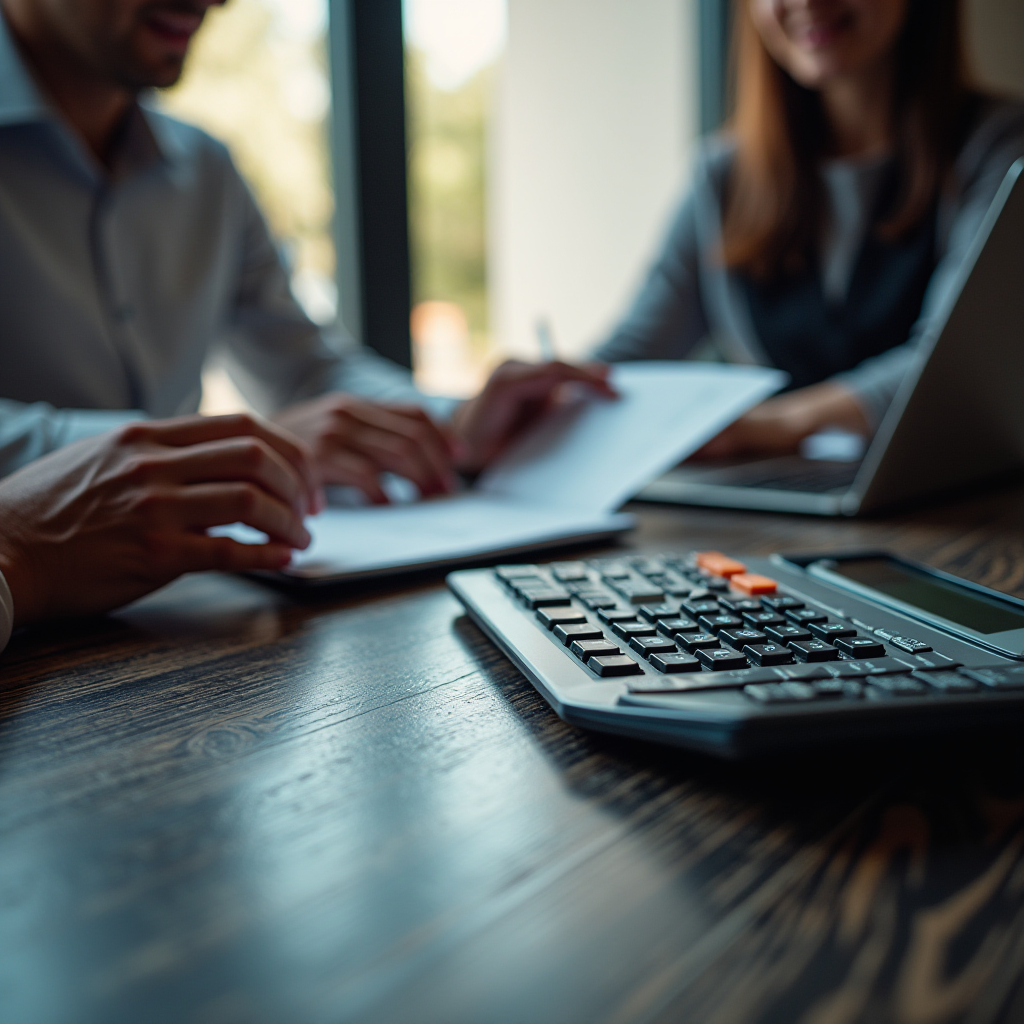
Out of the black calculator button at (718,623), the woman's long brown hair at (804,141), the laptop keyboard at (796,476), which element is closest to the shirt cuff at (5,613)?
the black calculator button at (718,623)

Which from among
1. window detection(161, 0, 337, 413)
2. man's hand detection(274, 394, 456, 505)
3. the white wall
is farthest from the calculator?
the white wall

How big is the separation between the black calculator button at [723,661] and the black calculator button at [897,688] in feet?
0.16

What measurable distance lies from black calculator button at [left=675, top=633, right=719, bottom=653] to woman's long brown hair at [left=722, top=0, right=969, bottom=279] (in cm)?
128

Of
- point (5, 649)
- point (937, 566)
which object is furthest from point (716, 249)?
point (5, 649)

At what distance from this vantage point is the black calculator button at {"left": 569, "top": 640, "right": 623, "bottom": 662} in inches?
14.1

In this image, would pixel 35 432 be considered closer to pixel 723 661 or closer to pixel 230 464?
pixel 230 464

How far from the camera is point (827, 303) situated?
152cm

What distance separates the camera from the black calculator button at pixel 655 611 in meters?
0.40

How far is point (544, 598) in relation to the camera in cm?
44

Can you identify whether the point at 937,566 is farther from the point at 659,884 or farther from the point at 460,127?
the point at 460,127

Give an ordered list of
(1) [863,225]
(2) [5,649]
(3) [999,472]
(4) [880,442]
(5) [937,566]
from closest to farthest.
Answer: (2) [5,649] → (5) [937,566] → (4) [880,442] → (3) [999,472] → (1) [863,225]

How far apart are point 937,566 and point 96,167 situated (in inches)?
37.2

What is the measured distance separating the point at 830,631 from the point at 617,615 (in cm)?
9

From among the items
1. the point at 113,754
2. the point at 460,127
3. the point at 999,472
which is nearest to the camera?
the point at 113,754
